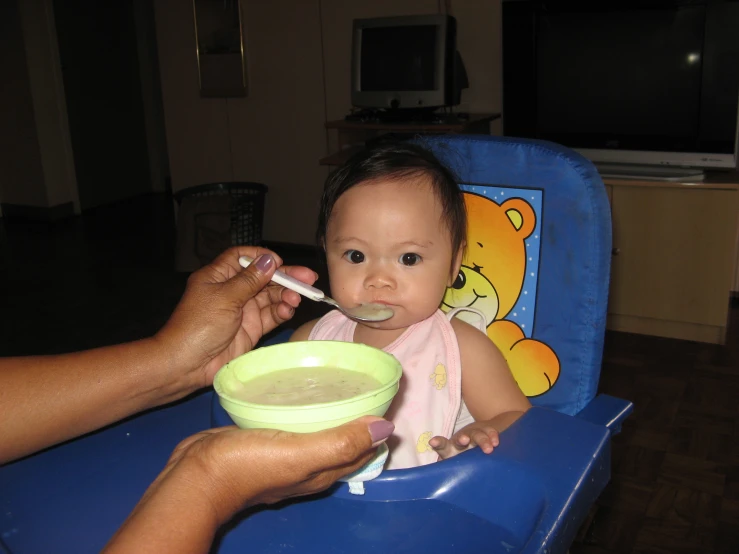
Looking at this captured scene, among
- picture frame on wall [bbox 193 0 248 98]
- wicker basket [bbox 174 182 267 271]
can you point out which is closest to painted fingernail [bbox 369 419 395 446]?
wicker basket [bbox 174 182 267 271]

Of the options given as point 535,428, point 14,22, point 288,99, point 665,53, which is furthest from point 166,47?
point 535,428

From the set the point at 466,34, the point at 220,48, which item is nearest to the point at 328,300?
the point at 466,34

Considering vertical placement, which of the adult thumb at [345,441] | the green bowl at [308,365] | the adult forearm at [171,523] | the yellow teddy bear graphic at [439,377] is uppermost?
the green bowl at [308,365]

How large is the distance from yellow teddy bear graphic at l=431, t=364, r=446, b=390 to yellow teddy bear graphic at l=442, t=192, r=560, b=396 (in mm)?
118

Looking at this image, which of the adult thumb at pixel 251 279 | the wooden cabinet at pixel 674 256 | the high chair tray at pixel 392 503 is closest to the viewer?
the high chair tray at pixel 392 503

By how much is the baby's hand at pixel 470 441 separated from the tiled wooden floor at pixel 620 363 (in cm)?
77

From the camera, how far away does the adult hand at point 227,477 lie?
64 centimetres

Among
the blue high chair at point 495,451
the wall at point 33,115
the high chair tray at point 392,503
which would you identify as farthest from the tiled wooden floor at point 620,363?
the high chair tray at point 392,503

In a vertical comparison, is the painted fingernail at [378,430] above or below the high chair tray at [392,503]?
above

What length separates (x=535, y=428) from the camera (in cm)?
93

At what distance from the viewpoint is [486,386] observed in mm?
1113

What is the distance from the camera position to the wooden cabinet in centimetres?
270

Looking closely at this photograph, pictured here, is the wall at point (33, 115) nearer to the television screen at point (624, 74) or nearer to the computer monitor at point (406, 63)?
the computer monitor at point (406, 63)

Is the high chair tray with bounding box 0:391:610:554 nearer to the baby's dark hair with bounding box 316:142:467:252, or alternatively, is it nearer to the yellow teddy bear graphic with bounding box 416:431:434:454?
the yellow teddy bear graphic with bounding box 416:431:434:454
